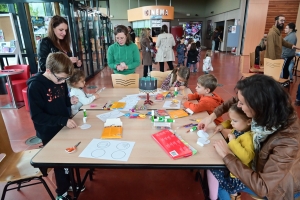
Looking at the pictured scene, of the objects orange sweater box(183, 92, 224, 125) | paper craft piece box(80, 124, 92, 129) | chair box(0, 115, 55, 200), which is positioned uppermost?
orange sweater box(183, 92, 224, 125)

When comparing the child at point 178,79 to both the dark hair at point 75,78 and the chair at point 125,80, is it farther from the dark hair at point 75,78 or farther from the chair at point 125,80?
the dark hair at point 75,78

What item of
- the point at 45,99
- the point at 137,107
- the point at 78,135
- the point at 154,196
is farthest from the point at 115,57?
the point at 154,196

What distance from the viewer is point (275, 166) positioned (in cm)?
91

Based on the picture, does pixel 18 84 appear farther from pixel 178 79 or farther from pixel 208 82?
pixel 208 82

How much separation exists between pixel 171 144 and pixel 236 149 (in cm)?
37

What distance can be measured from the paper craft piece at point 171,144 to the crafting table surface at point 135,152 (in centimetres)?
2

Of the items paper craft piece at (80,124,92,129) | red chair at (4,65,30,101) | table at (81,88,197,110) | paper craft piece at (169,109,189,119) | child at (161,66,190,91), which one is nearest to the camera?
paper craft piece at (80,124,92,129)

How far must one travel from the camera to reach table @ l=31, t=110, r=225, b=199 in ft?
3.43

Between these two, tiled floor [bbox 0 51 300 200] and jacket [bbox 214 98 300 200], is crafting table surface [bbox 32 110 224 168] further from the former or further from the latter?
tiled floor [bbox 0 51 300 200]

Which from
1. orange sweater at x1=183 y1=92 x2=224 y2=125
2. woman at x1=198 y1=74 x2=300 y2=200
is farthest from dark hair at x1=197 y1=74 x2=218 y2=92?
woman at x1=198 y1=74 x2=300 y2=200

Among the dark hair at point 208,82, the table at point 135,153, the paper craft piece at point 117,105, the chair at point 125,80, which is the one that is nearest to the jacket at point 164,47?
the chair at point 125,80

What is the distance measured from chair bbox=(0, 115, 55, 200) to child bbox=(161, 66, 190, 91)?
1.60 meters

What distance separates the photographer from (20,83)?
411cm

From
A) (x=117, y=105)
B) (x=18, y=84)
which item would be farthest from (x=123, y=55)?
(x=18, y=84)
